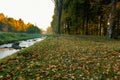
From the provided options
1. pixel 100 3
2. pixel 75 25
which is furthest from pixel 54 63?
pixel 75 25

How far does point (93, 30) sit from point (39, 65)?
140ft

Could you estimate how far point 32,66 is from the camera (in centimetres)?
813

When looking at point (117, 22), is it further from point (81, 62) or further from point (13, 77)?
point (13, 77)

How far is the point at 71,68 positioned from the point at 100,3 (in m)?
26.6

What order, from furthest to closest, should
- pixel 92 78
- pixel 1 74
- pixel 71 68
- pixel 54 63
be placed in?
pixel 54 63 < pixel 71 68 < pixel 1 74 < pixel 92 78

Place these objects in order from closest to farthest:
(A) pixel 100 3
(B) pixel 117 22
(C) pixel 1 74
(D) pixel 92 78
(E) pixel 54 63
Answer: (D) pixel 92 78
(C) pixel 1 74
(E) pixel 54 63
(A) pixel 100 3
(B) pixel 117 22

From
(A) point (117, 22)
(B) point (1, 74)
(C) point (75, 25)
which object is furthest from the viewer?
(C) point (75, 25)

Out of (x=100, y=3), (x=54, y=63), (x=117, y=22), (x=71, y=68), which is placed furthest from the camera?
(x=117, y=22)

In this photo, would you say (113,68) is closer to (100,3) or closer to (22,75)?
(22,75)

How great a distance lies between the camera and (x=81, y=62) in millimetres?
8891

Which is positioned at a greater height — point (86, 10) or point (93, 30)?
point (86, 10)

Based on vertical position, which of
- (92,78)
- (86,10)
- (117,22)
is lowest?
(92,78)

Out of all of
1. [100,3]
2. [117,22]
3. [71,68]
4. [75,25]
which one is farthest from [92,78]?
[75,25]

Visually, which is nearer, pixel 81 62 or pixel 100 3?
pixel 81 62
